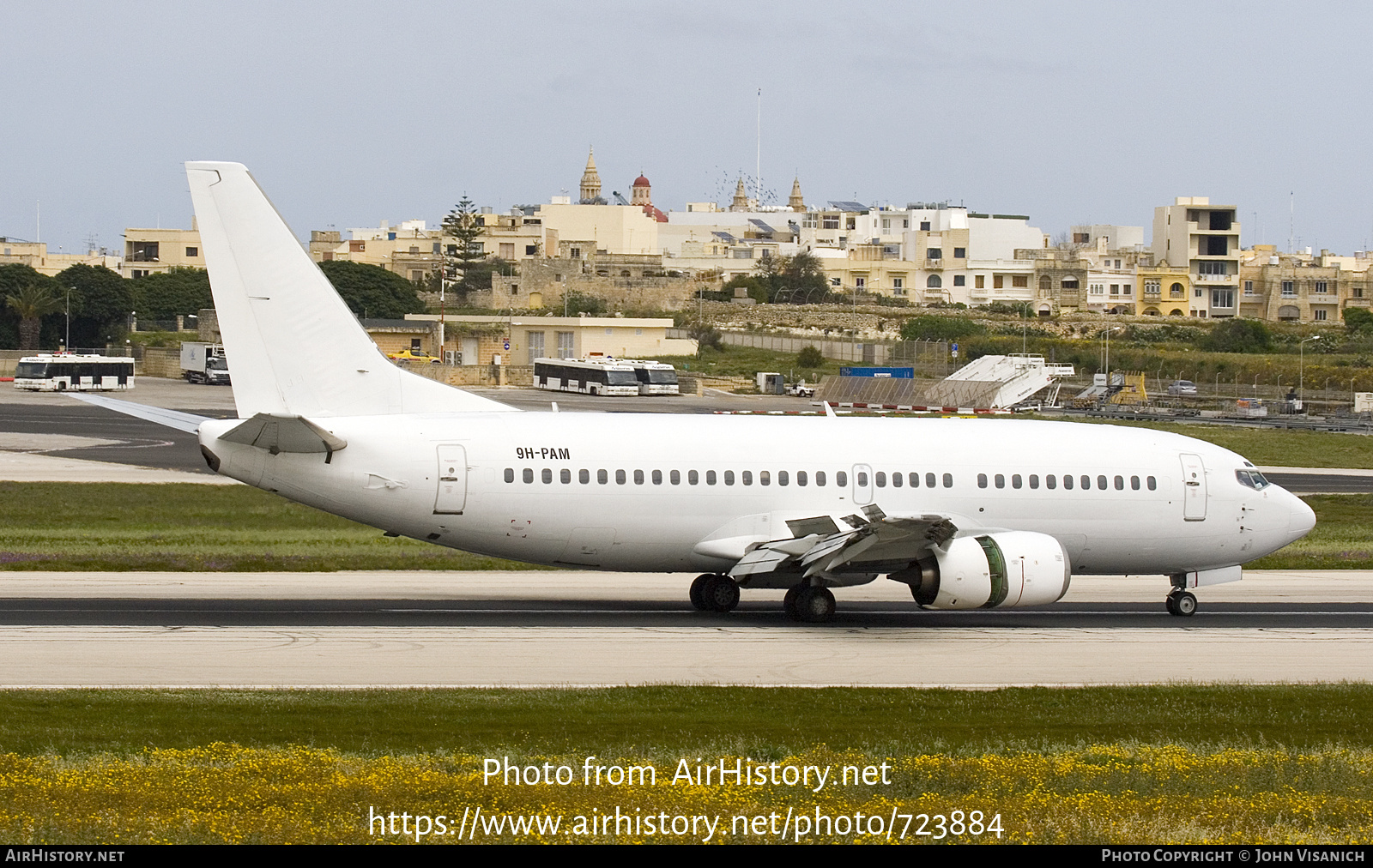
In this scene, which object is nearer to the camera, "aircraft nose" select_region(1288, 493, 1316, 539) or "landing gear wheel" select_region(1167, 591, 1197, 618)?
"landing gear wheel" select_region(1167, 591, 1197, 618)

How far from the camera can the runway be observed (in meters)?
23.4

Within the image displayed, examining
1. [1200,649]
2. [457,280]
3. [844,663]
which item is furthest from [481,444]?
[457,280]

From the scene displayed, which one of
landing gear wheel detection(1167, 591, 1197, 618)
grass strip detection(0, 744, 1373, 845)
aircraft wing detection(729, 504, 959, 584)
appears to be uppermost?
aircraft wing detection(729, 504, 959, 584)

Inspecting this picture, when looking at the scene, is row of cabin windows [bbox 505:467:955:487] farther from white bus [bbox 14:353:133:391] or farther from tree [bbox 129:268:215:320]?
tree [bbox 129:268:215:320]

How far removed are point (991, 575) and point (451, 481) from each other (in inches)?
369

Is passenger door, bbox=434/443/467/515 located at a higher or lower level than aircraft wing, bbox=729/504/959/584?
higher

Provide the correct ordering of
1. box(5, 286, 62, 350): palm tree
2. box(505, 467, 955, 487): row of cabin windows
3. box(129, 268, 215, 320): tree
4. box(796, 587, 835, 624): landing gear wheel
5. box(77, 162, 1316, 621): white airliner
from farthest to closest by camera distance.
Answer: box(129, 268, 215, 320): tree
box(5, 286, 62, 350): palm tree
box(796, 587, 835, 624): landing gear wheel
box(505, 467, 955, 487): row of cabin windows
box(77, 162, 1316, 621): white airliner

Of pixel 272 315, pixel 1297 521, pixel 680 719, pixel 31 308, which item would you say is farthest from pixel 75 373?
pixel 680 719

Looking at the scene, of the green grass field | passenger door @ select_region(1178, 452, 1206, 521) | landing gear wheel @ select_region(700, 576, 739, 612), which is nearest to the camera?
the green grass field

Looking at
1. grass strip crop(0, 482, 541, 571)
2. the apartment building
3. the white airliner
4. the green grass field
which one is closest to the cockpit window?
the white airliner

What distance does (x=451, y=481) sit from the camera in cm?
2778

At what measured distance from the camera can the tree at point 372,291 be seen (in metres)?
162

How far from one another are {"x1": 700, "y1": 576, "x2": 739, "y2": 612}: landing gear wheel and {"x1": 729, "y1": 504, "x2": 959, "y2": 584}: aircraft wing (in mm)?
995

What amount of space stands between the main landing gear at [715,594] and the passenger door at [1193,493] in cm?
901
